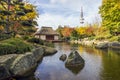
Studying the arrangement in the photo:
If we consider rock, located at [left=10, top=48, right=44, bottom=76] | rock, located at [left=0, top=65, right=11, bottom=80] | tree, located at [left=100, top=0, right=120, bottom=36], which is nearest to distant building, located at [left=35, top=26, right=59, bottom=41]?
tree, located at [left=100, top=0, right=120, bottom=36]

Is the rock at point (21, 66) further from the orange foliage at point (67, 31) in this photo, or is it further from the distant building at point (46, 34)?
→ the orange foliage at point (67, 31)

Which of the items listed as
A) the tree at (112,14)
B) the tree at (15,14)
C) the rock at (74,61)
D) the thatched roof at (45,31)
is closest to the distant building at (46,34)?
the thatched roof at (45,31)

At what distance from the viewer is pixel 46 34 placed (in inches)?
2391

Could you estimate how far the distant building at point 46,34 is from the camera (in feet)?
198

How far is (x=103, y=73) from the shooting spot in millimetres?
11906

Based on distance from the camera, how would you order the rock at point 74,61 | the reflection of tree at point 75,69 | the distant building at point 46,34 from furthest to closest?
the distant building at point 46,34, the rock at point 74,61, the reflection of tree at point 75,69

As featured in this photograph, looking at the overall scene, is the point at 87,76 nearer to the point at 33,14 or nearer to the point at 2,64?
the point at 2,64

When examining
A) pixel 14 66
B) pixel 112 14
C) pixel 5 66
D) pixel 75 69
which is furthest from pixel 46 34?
pixel 5 66

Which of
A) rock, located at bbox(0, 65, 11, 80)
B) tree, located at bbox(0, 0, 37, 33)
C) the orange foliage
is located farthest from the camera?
the orange foliage

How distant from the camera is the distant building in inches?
2378

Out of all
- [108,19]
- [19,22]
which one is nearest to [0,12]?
[19,22]

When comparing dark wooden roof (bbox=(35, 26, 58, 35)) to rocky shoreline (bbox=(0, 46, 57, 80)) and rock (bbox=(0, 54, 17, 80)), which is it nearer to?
rocky shoreline (bbox=(0, 46, 57, 80))

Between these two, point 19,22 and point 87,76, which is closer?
point 87,76

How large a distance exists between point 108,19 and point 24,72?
2670 centimetres
